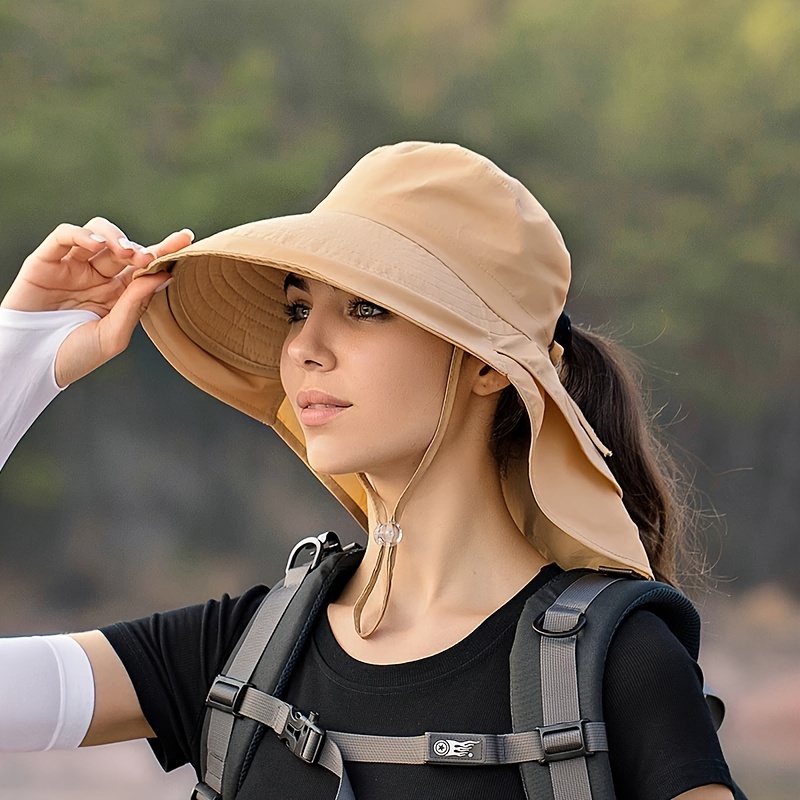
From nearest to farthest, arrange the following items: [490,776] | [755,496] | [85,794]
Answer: [490,776], [85,794], [755,496]

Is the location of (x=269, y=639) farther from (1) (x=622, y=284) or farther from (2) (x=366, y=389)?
(1) (x=622, y=284)

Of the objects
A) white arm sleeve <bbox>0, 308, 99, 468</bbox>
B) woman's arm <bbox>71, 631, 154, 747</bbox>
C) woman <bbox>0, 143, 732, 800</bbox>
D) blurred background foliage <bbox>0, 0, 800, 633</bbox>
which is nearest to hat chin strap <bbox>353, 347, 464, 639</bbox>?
woman <bbox>0, 143, 732, 800</bbox>

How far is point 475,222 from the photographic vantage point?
1.07 meters

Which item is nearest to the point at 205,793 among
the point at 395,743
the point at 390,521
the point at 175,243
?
the point at 395,743

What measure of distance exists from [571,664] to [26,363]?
0.61 m

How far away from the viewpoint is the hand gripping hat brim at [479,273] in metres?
1.00

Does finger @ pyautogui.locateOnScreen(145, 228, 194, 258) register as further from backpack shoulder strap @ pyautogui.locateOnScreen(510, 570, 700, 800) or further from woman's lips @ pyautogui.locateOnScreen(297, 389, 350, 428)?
backpack shoulder strap @ pyautogui.locateOnScreen(510, 570, 700, 800)

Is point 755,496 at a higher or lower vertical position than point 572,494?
lower

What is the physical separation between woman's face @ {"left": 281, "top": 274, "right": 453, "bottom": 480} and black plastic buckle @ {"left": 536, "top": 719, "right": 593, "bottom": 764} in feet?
0.92

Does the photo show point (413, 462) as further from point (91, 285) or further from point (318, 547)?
point (91, 285)

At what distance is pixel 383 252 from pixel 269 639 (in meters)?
0.37

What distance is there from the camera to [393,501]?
113 centimetres

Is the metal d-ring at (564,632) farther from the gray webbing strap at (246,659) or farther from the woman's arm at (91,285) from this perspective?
the woman's arm at (91,285)

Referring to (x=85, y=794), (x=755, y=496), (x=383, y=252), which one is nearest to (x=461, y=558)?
(x=383, y=252)
